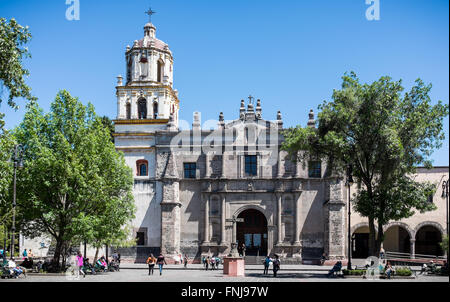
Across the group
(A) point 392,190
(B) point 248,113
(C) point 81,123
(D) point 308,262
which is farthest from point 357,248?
(C) point 81,123

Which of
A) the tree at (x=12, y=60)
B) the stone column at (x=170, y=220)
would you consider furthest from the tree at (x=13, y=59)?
the stone column at (x=170, y=220)

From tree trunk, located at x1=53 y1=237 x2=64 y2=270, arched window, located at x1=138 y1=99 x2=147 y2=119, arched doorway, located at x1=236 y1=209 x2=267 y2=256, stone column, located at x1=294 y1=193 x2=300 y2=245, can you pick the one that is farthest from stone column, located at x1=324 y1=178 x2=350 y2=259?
tree trunk, located at x1=53 y1=237 x2=64 y2=270

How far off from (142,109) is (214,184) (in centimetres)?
937

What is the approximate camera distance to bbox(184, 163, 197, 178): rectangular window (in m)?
48.6

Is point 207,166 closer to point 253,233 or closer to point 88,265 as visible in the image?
point 253,233

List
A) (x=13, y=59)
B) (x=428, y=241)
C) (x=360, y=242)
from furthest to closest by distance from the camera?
(x=428, y=241) < (x=360, y=242) < (x=13, y=59)

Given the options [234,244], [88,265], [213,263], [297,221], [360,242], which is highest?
[297,221]

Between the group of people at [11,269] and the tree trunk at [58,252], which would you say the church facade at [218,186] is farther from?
the group of people at [11,269]

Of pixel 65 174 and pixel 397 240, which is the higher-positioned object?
pixel 65 174

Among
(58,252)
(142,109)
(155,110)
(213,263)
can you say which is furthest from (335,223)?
(58,252)

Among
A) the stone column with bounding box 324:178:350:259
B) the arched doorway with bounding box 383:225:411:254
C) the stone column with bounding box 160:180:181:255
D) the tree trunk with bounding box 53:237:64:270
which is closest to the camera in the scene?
the tree trunk with bounding box 53:237:64:270

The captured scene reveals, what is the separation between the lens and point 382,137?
1217 inches

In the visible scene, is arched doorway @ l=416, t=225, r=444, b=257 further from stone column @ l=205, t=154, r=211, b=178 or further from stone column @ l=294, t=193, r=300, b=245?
stone column @ l=205, t=154, r=211, b=178

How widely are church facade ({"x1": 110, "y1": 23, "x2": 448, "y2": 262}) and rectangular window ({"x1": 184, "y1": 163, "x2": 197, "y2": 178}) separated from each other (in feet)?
0.28
